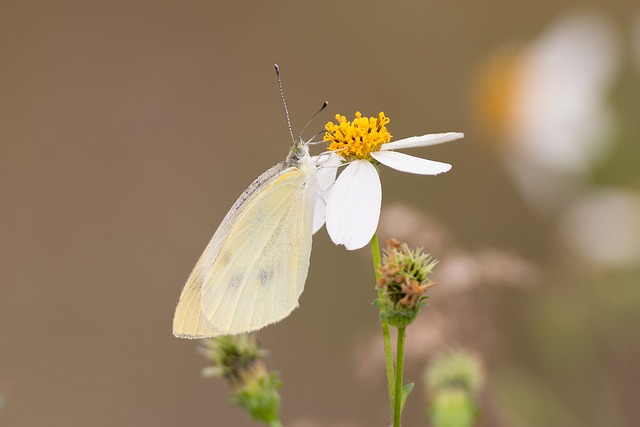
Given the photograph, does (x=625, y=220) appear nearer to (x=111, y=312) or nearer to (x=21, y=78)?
(x=111, y=312)

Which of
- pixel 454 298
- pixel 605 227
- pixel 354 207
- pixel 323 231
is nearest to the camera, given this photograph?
pixel 354 207

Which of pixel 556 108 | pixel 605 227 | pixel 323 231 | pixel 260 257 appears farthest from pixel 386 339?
pixel 323 231

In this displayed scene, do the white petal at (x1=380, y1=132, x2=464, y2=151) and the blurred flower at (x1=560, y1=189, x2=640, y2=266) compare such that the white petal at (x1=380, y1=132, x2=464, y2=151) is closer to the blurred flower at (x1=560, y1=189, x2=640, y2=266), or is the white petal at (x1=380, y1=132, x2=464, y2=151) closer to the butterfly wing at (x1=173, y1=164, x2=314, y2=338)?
the butterfly wing at (x1=173, y1=164, x2=314, y2=338)

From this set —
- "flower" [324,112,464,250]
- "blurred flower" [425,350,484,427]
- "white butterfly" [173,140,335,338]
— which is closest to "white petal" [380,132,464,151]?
"flower" [324,112,464,250]

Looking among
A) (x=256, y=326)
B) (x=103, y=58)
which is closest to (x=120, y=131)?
(x=103, y=58)

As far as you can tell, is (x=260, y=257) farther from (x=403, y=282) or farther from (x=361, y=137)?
(x=403, y=282)

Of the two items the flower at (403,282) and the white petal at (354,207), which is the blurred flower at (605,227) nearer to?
the white petal at (354,207)

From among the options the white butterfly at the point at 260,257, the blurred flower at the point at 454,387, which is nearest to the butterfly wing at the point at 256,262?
the white butterfly at the point at 260,257
